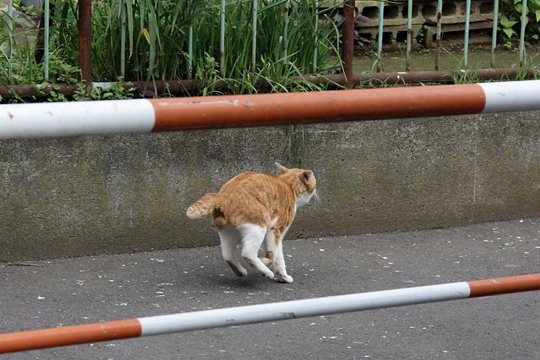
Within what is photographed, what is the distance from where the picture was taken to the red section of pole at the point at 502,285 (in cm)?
271

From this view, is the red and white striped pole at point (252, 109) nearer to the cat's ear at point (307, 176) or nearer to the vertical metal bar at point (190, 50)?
the cat's ear at point (307, 176)

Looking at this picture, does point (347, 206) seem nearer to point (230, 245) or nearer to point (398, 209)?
point (398, 209)

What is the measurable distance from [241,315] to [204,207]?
95.9 inches

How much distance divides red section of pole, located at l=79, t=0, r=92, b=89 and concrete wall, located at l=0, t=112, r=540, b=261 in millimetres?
418

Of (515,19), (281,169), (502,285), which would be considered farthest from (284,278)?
(515,19)

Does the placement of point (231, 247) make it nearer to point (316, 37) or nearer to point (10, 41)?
point (316, 37)

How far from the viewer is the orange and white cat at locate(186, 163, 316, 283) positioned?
4.96m

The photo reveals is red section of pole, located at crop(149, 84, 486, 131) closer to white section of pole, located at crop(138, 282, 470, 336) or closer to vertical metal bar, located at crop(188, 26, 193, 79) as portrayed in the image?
white section of pole, located at crop(138, 282, 470, 336)

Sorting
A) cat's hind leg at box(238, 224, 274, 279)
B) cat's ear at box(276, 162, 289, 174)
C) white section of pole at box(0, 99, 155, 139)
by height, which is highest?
white section of pole at box(0, 99, 155, 139)

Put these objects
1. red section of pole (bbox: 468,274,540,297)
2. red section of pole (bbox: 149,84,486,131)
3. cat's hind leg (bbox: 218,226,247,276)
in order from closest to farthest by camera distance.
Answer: red section of pole (bbox: 149,84,486,131) → red section of pole (bbox: 468,274,540,297) → cat's hind leg (bbox: 218,226,247,276)

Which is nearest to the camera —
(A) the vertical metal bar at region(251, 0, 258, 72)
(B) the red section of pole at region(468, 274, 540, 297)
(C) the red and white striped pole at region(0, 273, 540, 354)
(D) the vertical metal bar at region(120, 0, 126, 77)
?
(C) the red and white striped pole at region(0, 273, 540, 354)

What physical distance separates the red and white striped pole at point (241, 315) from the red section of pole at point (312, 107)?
46 cm

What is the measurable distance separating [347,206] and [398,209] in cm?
31

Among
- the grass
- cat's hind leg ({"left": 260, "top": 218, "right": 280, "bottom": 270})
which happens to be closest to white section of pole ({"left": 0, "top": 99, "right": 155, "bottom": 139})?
cat's hind leg ({"left": 260, "top": 218, "right": 280, "bottom": 270})
